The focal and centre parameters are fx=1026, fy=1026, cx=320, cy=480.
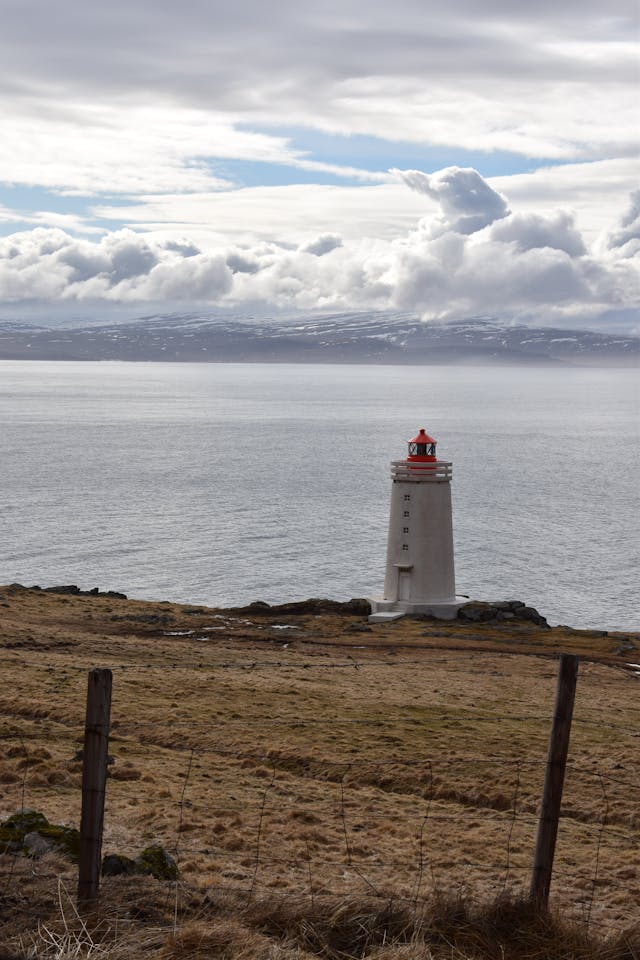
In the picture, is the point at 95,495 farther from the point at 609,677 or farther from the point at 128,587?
the point at 609,677

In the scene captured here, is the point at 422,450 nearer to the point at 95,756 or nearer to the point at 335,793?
the point at 335,793

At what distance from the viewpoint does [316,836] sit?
12078 millimetres

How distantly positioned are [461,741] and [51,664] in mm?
12316

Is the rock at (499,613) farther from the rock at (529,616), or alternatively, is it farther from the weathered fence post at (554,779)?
the weathered fence post at (554,779)

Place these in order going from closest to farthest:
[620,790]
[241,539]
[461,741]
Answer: [620,790]
[461,741]
[241,539]

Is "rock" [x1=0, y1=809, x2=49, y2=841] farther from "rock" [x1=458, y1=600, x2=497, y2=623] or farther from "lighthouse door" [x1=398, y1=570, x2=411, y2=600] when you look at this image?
"rock" [x1=458, y1=600, x2=497, y2=623]

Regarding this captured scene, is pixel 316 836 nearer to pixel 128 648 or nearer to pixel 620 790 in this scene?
pixel 620 790

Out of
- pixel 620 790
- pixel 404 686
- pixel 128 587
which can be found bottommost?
pixel 128 587

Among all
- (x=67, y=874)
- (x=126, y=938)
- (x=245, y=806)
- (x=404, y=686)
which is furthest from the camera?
(x=404, y=686)

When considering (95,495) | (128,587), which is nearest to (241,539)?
(128,587)

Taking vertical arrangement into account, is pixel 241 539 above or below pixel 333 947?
below

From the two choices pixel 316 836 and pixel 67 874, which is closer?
pixel 67 874

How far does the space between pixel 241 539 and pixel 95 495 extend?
26093 millimetres

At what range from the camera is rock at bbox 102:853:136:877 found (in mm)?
9023
